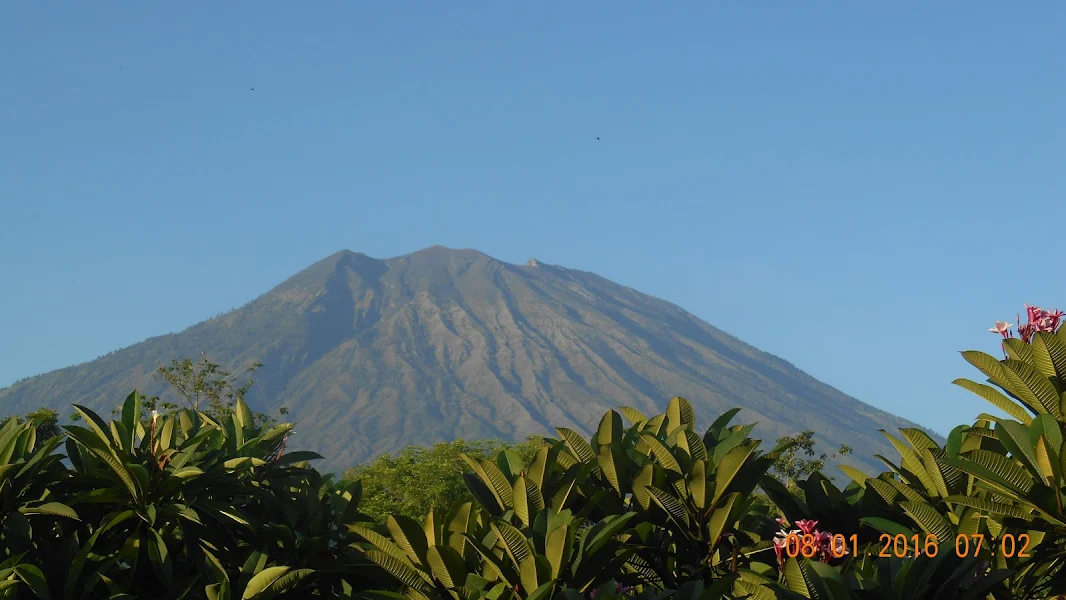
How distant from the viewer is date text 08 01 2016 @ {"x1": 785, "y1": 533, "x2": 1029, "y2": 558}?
6.39 metres

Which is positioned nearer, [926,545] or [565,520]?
[926,545]

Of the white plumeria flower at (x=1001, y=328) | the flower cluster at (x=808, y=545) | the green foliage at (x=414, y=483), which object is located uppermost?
the white plumeria flower at (x=1001, y=328)

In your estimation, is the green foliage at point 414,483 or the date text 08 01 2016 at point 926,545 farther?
A: the green foliage at point 414,483

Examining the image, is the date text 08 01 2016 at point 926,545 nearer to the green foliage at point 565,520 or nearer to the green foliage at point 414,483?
the green foliage at point 565,520

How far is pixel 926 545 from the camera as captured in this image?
638 centimetres

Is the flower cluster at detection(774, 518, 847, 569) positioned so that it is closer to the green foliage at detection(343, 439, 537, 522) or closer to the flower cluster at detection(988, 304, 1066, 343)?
the flower cluster at detection(988, 304, 1066, 343)

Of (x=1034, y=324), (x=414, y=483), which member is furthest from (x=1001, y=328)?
(x=414, y=483)

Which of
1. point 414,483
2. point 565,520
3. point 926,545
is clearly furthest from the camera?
point 414,483

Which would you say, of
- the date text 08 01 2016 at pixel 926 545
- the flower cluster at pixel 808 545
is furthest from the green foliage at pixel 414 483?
the flower cluster at pixel 808 545

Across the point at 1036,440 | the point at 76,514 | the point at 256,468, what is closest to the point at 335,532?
the point at 256,468

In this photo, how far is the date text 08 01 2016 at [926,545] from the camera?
639cm

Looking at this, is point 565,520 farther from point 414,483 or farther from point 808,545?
point 414,483

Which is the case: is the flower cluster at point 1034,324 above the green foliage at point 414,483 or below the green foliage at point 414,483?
above

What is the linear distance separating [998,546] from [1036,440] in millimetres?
746
